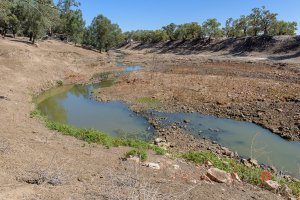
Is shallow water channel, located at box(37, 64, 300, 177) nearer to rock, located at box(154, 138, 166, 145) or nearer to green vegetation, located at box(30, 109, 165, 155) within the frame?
rock, located at box(154, 138, 166, 145)

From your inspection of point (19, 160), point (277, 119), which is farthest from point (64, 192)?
point (277, 119)

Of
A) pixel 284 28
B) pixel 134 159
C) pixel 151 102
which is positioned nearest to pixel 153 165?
pixel 134 159

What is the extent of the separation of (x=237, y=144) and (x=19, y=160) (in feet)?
A: 37.3

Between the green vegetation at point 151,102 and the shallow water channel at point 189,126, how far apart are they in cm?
149

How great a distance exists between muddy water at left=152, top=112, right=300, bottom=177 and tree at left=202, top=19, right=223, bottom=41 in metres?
75.0

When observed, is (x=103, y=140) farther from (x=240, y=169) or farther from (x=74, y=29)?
(x=74, y=29)

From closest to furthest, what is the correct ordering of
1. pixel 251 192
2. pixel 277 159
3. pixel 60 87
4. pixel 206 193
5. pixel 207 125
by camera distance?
1. pixel 206 193
2. pixel 251 192
3. pixel 277 159
4. pixel 207 125
5. pixel 60 87

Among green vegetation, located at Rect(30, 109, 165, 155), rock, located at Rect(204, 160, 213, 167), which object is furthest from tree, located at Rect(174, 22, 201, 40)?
rock, located at Rect(204, 160, 213, 167)

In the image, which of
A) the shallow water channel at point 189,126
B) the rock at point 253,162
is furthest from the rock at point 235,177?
the shallow water channel at point 189,126

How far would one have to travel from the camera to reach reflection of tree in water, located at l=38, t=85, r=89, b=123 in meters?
22.5

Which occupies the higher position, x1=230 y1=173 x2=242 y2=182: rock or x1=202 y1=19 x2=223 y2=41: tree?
x1=202 y1=19 x2=223 y2=41: tree

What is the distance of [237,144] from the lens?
16984 millimetres

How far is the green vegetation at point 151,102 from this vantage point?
77.7 feet

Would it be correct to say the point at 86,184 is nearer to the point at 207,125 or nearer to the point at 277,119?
the point at 207,125
